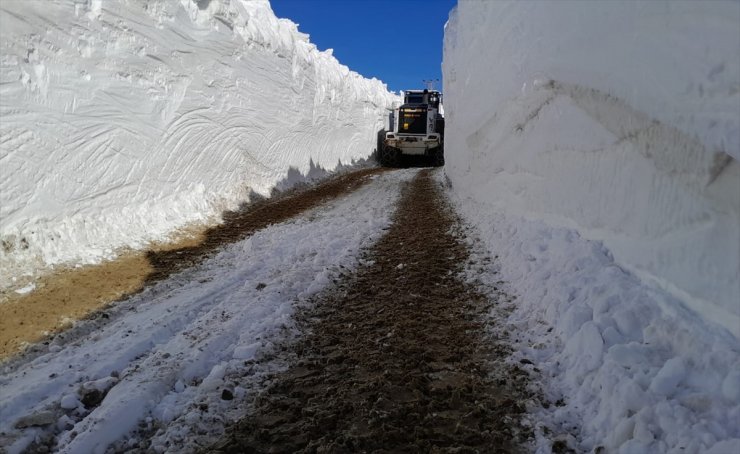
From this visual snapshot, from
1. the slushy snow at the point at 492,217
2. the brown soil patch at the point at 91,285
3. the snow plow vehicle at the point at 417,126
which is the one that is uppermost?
the snow plow vehicle at the point at 417,126

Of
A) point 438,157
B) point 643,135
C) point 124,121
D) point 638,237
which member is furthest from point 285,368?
point 438,157

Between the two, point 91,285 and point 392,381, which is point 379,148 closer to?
point 91,285

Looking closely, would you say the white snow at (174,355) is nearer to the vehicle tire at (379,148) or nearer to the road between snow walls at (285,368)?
the road between snow walls at (285,368)

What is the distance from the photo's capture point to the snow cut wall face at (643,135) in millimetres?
2561

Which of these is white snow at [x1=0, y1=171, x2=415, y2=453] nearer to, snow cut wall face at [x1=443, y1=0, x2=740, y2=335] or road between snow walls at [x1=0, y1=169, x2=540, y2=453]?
road between snow walls at [x1=0, y1=169, x2=540, y2=453]

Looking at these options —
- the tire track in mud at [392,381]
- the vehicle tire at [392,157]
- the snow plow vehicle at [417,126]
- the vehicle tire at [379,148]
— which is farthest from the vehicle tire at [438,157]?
the tire track in mud at [392,381]

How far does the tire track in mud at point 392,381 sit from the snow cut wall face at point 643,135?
1.31 metres

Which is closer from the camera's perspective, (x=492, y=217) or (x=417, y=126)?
(x=492, y=217)

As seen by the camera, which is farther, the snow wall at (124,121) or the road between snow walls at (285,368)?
the snow wall at (124,121)

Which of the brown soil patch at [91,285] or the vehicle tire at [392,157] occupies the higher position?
the vehicle tire at [392,157]

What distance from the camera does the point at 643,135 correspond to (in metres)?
3.48

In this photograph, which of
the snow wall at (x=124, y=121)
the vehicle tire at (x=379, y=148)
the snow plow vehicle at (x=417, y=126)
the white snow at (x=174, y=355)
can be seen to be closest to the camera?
the white snow at (x=174, y=355)

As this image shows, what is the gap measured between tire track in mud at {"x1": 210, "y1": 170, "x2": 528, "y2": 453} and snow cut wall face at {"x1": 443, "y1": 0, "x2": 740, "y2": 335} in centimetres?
131

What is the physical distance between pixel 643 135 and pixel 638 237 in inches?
30.9
